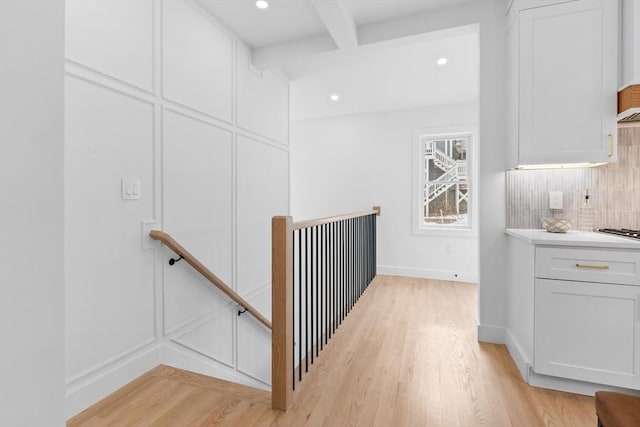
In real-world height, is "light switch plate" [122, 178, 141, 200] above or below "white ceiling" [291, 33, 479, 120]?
below

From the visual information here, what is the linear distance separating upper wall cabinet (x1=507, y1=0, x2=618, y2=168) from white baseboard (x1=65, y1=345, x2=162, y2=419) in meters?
2.85

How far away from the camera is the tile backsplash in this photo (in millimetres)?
2184

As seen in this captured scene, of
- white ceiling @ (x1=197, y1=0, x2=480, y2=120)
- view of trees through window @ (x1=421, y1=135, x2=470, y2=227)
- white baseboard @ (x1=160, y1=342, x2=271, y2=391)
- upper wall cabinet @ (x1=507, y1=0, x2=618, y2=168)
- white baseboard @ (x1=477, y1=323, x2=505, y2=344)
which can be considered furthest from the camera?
view of trees through window @ (x1=421, y1=135, x2=470, y2=227)

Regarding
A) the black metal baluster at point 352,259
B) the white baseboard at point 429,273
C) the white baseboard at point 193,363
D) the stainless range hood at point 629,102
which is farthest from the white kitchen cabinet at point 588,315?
the white baseboard at point 429,273

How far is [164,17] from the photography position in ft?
7.30

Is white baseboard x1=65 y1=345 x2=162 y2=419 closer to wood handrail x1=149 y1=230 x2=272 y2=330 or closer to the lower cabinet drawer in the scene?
wood handrail x1=149 y1=230 x2=272 y2=330

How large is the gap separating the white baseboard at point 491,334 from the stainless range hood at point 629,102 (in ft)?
5.40

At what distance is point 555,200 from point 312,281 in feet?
6.22

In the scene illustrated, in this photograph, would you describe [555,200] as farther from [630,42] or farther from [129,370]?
[129,370]

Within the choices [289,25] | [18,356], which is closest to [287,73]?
[289,25]

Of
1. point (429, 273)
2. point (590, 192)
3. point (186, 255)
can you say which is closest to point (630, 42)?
point (590, 192)

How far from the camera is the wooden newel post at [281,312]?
1617mm

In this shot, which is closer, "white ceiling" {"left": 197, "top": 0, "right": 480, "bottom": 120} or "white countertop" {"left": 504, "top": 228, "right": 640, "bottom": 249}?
"white countertop" {"left": 504, "top": 228, "right": 640, "bottom": 249}

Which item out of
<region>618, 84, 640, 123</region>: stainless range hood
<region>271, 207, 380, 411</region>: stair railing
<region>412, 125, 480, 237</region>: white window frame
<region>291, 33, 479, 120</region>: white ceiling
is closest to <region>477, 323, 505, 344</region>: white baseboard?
<region>271, 207, 380, 411</region>: stair railing
